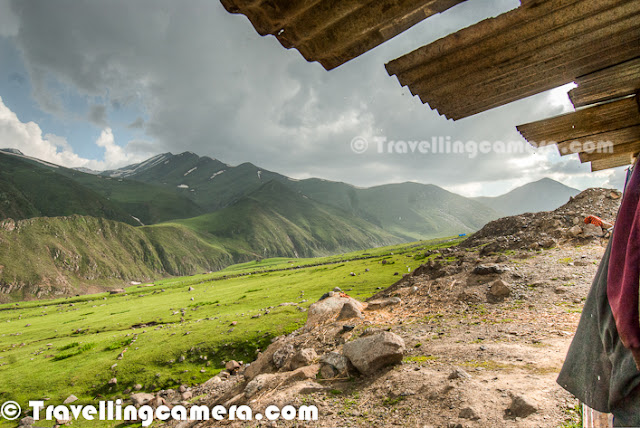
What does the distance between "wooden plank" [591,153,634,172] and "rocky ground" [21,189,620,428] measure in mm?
3696

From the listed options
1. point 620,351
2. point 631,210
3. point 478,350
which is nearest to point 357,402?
point 478,350

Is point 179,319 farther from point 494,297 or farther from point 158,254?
point 158,254

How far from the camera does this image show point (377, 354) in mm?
6379

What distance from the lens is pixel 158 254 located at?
413 ft

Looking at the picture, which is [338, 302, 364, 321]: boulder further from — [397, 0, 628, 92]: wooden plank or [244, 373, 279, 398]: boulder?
[397, 0, 628, 92]: wooden plank

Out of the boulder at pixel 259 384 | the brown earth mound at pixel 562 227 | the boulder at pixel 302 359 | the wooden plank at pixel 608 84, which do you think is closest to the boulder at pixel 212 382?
the boulder at pixel 259 384

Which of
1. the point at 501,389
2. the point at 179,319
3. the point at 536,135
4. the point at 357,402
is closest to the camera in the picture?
the point at 536,135

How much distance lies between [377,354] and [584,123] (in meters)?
5.65

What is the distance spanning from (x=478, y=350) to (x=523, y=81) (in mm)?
6272

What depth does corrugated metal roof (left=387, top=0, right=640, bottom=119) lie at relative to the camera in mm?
1938

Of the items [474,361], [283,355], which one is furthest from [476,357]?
[283,355]

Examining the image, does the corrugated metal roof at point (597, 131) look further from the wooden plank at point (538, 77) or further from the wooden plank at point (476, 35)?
the wooden plank at point (476, 35)

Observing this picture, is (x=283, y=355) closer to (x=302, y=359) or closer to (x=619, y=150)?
(x=302, y=359)

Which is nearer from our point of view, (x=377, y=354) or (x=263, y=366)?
(x=377, y=354)
